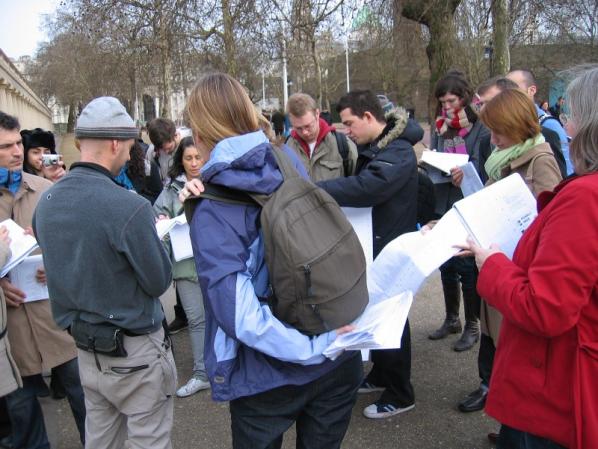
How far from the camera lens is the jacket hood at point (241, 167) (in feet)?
5.27

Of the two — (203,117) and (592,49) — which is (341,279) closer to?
(203,117)

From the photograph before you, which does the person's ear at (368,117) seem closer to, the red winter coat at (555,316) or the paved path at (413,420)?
the red winter coat at (555,316)

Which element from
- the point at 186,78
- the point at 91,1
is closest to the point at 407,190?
the point at 91,1

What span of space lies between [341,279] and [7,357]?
1939 mm

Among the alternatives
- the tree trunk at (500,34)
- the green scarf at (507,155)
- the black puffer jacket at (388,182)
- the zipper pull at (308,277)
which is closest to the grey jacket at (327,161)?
the black puffer jacket at (388,182)

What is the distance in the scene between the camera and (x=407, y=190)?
309 cm

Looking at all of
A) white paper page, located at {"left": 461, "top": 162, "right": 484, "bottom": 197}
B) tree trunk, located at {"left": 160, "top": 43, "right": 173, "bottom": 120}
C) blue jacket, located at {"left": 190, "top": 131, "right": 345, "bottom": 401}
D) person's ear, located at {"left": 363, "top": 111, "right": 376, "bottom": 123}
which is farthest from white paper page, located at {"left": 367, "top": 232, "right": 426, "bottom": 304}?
tree trunk, located at {"left": 160, "top": 43, "right": 173, "bottom": 120}

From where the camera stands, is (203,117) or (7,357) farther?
(7,357)

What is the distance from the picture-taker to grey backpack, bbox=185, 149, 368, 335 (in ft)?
5.13

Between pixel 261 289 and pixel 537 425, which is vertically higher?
pixel 261 289

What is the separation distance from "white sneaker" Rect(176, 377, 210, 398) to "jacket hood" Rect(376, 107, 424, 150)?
215cm

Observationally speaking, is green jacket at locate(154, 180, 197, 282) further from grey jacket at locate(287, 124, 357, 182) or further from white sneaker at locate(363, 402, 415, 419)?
white sneaker at locate(363, 402, 415, 419)

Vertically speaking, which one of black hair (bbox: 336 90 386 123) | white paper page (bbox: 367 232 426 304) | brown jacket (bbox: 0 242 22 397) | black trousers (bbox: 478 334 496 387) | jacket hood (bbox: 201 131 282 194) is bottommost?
black trousers (bbox: 478 334 496 387)

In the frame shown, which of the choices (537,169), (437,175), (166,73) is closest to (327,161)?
(437,175)
